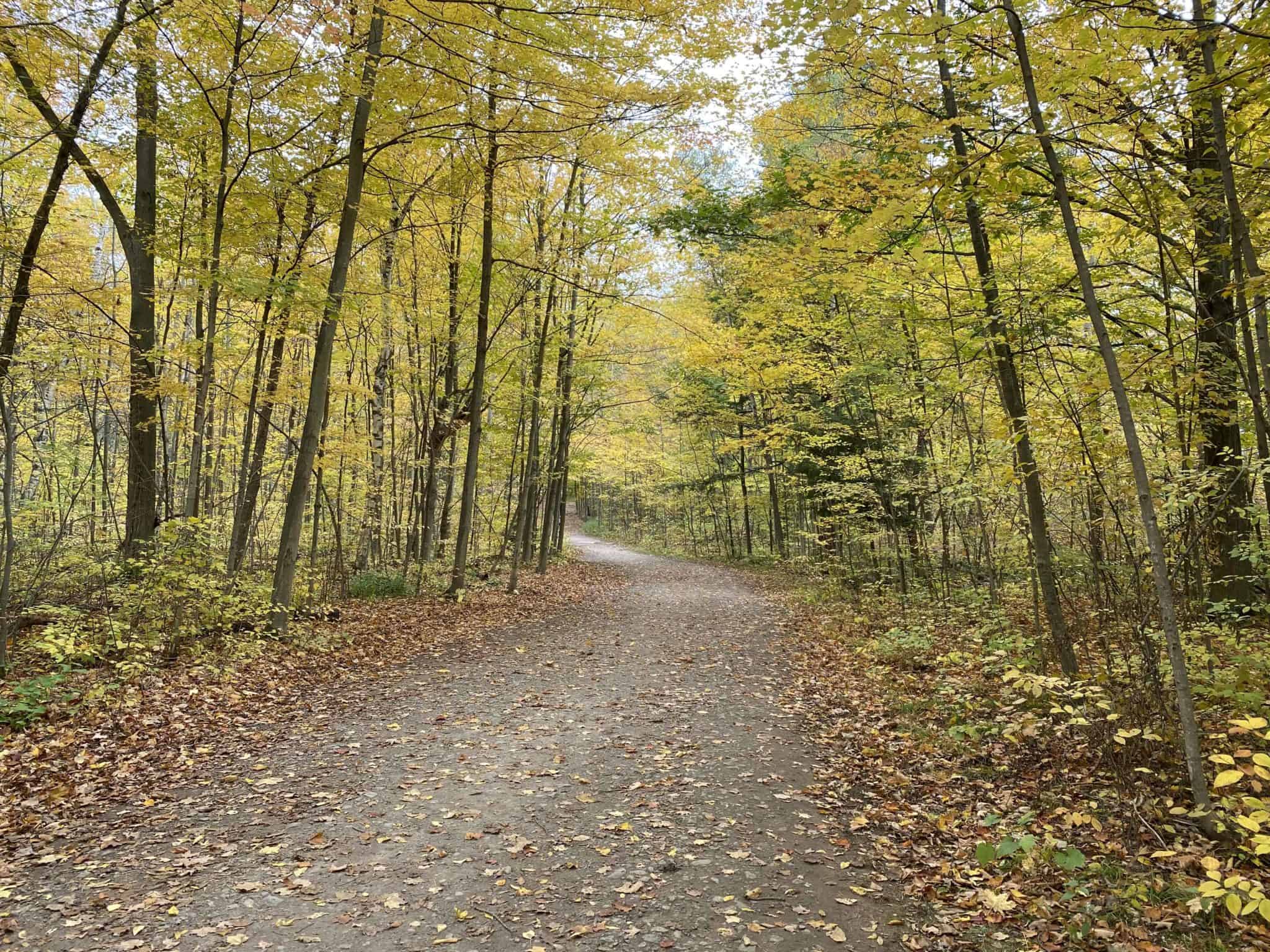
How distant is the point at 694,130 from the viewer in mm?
10922

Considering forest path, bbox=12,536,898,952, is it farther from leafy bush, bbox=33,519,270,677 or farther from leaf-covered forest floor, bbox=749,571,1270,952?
leafy bush, bbox=33,519,270,677

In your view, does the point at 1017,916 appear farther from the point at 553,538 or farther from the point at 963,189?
the point at 553,538

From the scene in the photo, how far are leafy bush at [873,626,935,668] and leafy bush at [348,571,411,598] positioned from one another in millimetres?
9847

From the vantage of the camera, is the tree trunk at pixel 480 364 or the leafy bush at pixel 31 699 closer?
the leafy bush at pixel 31 699

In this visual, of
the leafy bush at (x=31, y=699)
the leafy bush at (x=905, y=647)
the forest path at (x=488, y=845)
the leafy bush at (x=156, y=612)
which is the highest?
the leafy bush at (x=156, y=612)

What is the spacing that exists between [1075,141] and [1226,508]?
14.9 ft

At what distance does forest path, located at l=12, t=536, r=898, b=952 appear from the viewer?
3.56 meters

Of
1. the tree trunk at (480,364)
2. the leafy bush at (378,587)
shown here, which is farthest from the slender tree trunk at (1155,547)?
the leafy bush at (378,587)

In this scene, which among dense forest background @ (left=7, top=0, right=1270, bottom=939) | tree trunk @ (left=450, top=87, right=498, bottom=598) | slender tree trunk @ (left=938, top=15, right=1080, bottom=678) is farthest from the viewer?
tree trunk @ (left=450, top=87, right=498, bottom=598)

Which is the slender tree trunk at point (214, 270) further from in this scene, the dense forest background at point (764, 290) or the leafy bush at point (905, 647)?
the leafy bush at point (905, 647)

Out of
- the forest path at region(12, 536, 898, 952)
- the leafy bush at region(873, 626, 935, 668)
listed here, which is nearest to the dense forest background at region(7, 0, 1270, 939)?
the leafy bush at region(873, 626, 935, 668)

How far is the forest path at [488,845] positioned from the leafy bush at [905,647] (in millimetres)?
2040

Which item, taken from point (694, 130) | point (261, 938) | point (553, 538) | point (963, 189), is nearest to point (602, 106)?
point (694, 130)

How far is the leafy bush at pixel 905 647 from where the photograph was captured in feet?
27.1
